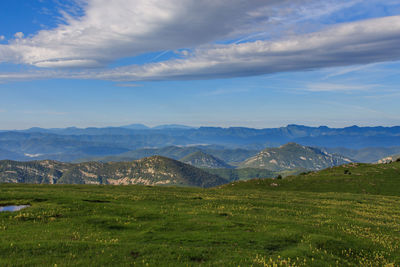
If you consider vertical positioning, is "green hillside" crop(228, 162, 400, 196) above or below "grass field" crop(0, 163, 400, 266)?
below

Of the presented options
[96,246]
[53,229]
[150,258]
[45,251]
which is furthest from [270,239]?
[53,229]

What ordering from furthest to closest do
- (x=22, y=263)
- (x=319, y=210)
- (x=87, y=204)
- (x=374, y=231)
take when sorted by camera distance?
(x=319, y=210), (x=87, y=204), (x=374, y=231), (x=22, y=263)

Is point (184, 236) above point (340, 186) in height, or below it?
above

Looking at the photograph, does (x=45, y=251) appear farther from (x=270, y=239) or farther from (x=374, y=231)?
(x=374, y=231)

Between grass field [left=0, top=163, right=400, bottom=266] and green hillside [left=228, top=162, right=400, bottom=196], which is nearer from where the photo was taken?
grass field [left=0, top=163, right=400, bottom=266]

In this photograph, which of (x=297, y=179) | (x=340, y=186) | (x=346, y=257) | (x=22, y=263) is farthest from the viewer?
(x=297, y=179)

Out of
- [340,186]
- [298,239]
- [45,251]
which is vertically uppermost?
[45,251]

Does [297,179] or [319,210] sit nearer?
[319,210]

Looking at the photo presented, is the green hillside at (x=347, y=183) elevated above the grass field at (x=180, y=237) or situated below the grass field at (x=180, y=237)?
below

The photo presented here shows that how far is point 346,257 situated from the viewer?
22375 mm

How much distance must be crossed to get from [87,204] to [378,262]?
34443mm

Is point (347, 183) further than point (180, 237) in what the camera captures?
Yes

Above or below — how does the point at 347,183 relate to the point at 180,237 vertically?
below

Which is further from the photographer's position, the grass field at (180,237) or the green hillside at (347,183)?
the green hillside at (347,183)
